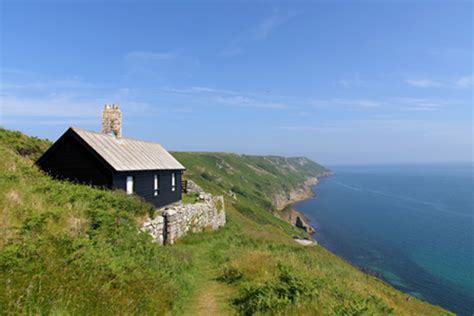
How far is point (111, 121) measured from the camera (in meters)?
22.9

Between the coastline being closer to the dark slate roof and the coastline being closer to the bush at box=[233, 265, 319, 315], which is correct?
the dark slate roof

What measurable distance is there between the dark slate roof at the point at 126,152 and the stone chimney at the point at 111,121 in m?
0.73

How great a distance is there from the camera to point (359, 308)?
27.4ft

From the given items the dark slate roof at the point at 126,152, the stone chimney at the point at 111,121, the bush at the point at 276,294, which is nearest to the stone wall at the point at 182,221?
the dark slate roof at the point at 126,152

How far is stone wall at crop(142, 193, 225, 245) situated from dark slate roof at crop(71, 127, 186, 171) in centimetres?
388

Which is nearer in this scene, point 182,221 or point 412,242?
point 182,221

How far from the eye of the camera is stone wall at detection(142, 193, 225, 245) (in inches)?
680

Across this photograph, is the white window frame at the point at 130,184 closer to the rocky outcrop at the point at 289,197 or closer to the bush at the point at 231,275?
the bush at the point at 231,275

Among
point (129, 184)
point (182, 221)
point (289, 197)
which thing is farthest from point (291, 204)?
point (129, 184)

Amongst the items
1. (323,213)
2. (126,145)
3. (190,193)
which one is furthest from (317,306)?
(323,213)

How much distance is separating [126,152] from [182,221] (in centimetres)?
653

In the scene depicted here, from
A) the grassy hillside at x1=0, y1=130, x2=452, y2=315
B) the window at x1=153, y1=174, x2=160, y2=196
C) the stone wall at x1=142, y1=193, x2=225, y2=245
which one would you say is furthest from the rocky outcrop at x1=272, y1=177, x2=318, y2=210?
the grassy hillside at x1=0, y1=130, x2=452, y2=315

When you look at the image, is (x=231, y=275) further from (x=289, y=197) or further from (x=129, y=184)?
(x=289, y=197)

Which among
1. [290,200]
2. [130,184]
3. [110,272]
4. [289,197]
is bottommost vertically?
[290,200]
